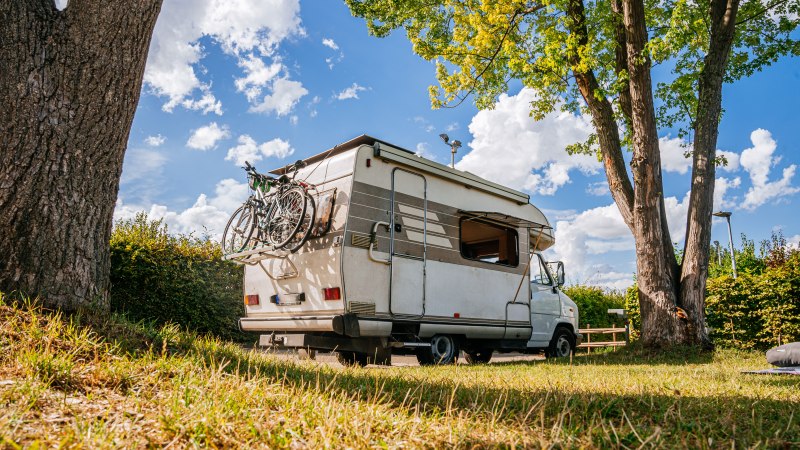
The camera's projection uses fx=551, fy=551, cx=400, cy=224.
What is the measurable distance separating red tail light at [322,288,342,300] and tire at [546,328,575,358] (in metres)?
4.95

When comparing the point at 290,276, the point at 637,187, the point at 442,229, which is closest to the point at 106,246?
the point at 290,276

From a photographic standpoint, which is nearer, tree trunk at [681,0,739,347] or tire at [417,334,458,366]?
tire at [417,334,458,366]

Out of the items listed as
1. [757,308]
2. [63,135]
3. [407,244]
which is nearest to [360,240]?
[407,244]

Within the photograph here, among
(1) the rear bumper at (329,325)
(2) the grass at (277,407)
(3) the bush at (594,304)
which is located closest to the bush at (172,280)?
(1) the rear bumper at (329,325)

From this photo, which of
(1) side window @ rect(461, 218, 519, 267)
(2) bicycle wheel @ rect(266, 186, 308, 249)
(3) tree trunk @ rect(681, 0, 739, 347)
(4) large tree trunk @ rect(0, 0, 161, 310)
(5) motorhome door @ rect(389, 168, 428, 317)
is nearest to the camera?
(4) large tree trunk @ rect(0, 0, 161, 310)

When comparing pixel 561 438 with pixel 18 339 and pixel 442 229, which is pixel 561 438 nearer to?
pixel 18 339

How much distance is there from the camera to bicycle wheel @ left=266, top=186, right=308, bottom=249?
7055mm

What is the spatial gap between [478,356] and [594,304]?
9.58m

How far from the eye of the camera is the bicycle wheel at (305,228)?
689 cm

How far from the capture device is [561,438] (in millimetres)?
2375

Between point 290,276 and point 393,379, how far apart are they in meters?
3.45

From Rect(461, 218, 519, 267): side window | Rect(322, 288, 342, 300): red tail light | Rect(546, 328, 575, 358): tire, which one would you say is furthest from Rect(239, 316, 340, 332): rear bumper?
Rect(546, 328, 575, 358): tire

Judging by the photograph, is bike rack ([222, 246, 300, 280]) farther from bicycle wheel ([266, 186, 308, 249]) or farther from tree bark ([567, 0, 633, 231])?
tree bark ([567, 0, 633, 231])

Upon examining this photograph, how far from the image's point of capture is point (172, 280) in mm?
10320
